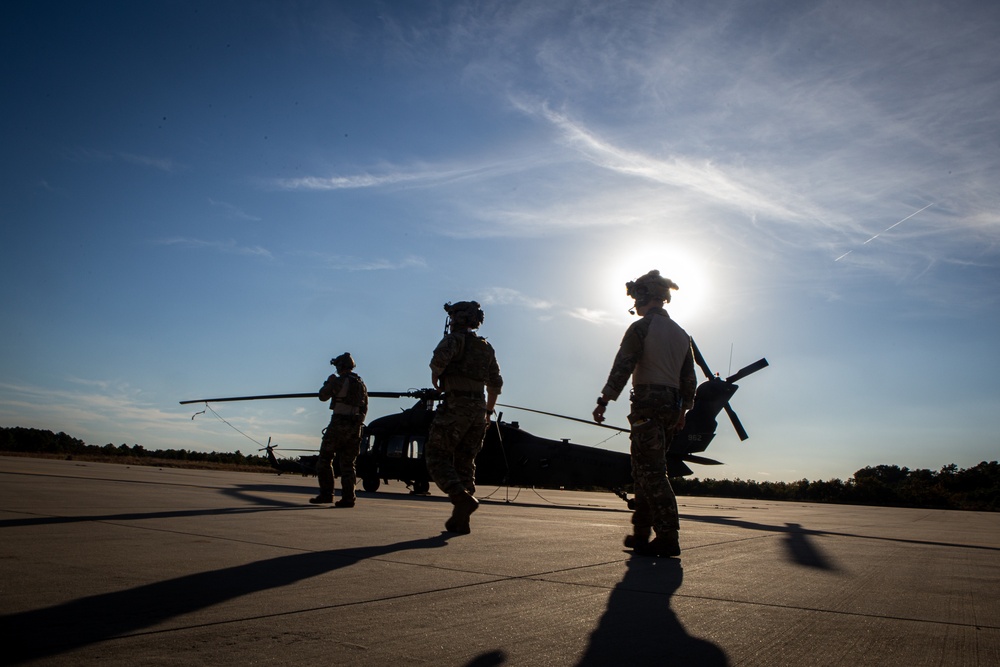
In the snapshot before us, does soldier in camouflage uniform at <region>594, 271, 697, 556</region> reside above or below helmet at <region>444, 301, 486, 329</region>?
below

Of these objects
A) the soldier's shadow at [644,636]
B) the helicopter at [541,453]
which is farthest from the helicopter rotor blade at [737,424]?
the soldier's shadow at [644,636]

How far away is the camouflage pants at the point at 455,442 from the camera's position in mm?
6352

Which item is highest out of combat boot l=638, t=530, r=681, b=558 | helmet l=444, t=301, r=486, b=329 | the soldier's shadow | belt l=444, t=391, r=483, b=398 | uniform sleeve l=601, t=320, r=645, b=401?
helmet l=444, t=301, r=486, b=329

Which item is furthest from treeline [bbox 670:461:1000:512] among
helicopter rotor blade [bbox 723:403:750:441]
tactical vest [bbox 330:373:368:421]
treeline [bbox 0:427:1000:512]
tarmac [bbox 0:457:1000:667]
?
tarmac [bbox 0:457:1000:667]

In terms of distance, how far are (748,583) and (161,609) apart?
2.77 meters

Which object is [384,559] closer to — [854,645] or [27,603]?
[27,603]

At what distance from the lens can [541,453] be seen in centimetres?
1634

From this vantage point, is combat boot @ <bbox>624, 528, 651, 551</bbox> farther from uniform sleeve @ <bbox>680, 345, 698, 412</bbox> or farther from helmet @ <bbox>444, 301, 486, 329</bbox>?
helmet @ <bbox>444, 301, 486, 329</bbox>

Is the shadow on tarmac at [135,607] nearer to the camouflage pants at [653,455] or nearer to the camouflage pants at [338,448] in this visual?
Answer: the camouflage pants at [653,455]

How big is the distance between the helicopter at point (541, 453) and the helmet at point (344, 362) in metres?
5.89

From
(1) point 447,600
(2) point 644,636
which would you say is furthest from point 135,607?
(2) point 644,636

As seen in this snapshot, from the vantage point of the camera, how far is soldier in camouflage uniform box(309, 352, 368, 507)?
9.40m

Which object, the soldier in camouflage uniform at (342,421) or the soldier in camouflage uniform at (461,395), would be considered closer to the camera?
the soldier in camouflage uniform at (461,395)

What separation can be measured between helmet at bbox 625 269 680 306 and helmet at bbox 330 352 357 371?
16.2ft
